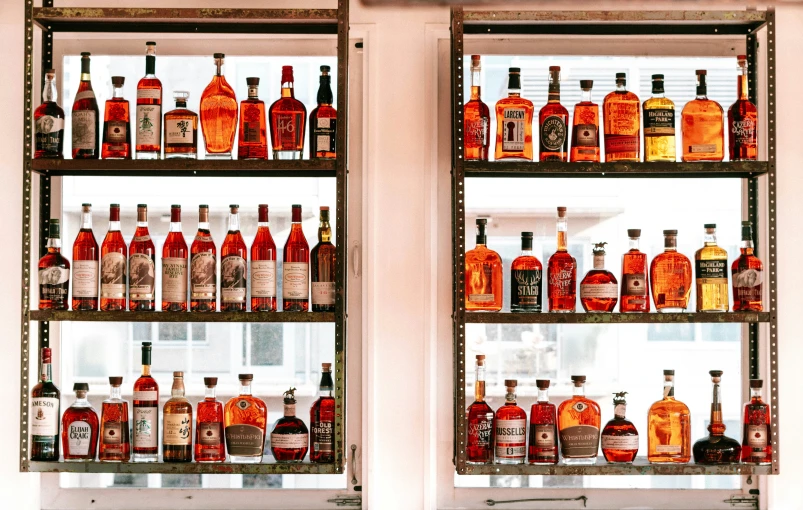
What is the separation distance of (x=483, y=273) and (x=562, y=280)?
198 millimetres

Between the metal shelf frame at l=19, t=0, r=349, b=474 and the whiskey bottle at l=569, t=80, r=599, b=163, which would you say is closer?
the metal shelf frame at l=19, t=0, r=349, b=474

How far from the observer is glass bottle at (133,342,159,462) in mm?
1905

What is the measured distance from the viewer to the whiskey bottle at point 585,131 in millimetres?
1964

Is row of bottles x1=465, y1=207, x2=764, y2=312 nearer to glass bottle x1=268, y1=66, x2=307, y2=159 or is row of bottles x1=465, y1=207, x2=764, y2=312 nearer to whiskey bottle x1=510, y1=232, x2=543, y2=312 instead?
whiskey bottle x1=510, y1=232, x2=543, y2=312

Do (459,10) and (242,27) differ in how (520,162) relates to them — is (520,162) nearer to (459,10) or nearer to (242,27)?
(459,10)

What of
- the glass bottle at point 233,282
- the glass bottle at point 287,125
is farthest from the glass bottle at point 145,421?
the glass bottle at point 287,125

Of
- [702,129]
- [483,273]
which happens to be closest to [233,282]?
[483,273]

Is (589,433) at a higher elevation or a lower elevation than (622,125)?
lower

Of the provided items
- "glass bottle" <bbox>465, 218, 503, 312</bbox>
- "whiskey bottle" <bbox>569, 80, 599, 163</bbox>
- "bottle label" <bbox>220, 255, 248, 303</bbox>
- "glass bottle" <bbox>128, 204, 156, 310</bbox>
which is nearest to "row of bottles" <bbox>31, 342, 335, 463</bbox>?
"glass bottle" <bbox>128, 204, 156, 310</bbox>

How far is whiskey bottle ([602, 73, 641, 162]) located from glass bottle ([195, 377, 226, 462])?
1147mm

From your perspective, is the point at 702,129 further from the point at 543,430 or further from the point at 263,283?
the point at 263,283

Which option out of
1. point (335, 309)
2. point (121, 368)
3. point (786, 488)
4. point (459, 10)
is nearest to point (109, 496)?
point (121, 368)

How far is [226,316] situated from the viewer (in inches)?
73.8

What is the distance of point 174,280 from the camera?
192cm
